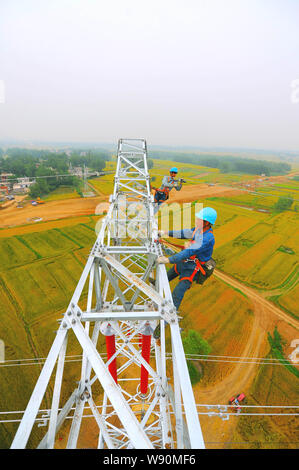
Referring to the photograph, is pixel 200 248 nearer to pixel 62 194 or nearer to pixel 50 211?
pixel 50 211

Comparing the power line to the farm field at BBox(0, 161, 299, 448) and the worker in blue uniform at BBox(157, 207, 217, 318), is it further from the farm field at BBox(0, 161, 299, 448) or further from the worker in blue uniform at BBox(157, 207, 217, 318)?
the worker in blue uniform at BBox(157, 207, 217, 318)

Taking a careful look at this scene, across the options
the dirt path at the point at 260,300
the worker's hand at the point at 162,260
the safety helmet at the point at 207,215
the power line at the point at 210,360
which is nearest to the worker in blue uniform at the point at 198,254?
the safety helmet at the point at 207,215

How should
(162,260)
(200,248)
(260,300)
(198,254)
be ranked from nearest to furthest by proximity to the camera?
(162,260)
(200,248)
(198,254)
(260,300)

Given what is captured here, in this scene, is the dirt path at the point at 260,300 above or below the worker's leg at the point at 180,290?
below

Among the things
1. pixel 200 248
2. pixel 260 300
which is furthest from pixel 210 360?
pixel 200 248

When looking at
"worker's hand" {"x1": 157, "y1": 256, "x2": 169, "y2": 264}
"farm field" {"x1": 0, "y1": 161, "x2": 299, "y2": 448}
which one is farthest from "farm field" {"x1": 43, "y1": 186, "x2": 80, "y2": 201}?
"worker's hand" {"x1": 157, "y1": 256, "x2": 169, "y2": 264}

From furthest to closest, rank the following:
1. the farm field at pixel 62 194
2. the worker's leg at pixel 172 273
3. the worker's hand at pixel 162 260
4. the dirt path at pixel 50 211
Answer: the farm field at pixel 62 194, the dirt path at pixel 50 211, the worker's leg at pixel 172 273, the worker's hand at pixel 162 260

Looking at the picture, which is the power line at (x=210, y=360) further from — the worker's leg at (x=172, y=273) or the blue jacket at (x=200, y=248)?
the blue jacket at (x=200, y=248)

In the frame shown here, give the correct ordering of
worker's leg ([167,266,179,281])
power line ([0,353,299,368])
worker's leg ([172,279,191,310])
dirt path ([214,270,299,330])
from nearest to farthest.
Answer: worker's leg ([172,279,191,310]), worker's leg ([167,266,179,281]), power line ([0,353,299,368]), dirt path ([214,270,299,330])

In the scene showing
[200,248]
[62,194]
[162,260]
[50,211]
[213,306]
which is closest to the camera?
[162,260]

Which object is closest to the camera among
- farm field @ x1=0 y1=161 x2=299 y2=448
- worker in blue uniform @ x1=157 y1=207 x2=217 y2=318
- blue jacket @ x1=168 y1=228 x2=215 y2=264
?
blue jacket @ x1=168 y1=228 x2=215 y2=264
